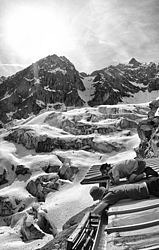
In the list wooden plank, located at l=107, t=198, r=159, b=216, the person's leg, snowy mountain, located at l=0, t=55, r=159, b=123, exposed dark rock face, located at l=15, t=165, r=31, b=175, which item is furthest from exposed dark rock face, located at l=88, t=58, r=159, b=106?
wooden plank, located at l=107, t=198, r=159, b=216

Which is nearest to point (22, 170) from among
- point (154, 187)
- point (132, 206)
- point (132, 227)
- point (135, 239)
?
point (154, 187)

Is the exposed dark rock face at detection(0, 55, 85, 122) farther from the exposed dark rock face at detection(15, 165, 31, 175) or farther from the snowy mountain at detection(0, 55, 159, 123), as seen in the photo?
the exposed dark rock face at detection(15, 165, 31, 175)

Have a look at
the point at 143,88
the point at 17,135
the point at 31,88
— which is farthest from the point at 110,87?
the point at 17,135

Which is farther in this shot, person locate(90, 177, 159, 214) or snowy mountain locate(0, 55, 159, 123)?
snowy mountain locate(0, 55, 159, 123)

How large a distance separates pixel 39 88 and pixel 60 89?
12.0 m

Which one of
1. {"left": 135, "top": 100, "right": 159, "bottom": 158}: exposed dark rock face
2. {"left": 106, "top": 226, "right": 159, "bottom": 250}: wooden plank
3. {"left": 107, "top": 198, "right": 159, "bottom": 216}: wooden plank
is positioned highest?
{"left": 135, "top": 100, "right": 159, "bottom": 158}: exposed dark rock face

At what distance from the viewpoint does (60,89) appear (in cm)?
12812

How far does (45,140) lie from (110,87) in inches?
3808

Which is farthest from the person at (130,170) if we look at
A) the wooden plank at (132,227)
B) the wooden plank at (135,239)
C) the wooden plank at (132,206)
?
the wooden plank at (135,239)

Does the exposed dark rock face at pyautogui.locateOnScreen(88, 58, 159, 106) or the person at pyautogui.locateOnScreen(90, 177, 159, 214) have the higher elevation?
the exposed dark rock face at pyautogui.locateOnScreen(88, 58, 159, 106)

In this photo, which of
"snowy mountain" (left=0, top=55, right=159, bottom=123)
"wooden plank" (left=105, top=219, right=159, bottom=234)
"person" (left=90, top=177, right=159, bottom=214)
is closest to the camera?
"wooden plank" (left=105, top=219, right=159, bottom=234)

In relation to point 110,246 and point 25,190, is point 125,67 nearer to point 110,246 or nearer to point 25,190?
point 25,190

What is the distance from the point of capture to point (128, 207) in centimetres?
393

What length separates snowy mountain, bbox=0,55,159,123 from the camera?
12481 centimetres
